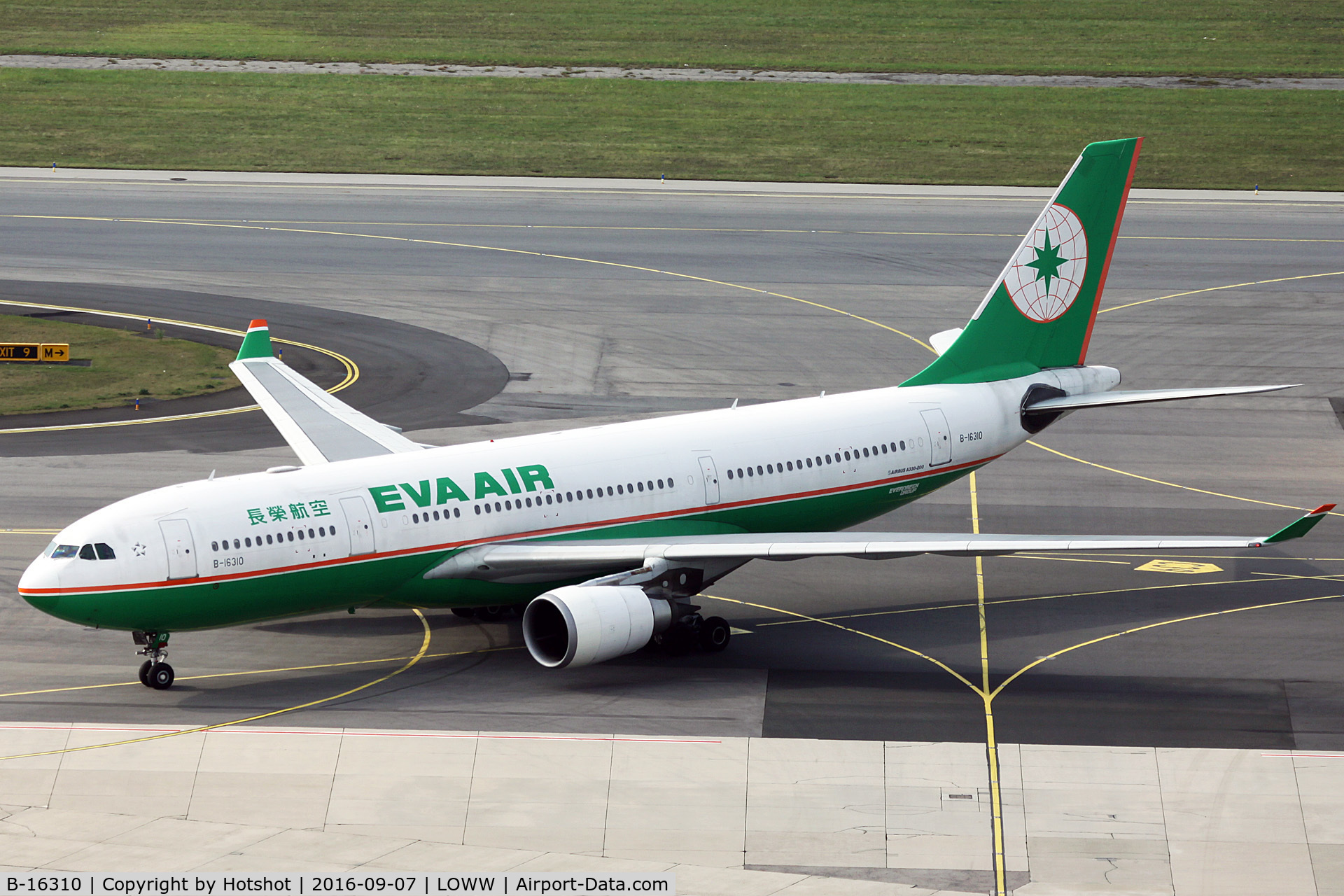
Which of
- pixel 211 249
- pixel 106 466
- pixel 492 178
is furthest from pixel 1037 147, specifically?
pixel 106 466

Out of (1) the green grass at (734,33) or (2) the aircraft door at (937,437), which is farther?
Answer: (1) the green grass at (734,33)

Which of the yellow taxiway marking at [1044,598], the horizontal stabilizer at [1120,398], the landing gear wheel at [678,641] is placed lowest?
the landing gear wheel at [678,641]

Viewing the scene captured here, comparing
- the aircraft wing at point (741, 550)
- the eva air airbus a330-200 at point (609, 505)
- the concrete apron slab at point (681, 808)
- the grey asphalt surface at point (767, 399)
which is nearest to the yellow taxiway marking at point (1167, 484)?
the grey asphalt surface at point (767, 399)

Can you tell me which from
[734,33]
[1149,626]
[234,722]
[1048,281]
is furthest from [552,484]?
[734,33]

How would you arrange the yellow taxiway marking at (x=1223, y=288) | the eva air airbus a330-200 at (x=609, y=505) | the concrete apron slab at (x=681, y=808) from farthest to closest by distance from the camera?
the yellow taxiway marking at (x=1223, y=288) → the eva air airbus a330-200 at (x=609, y=505) → the concrete apron slab at (x=681, y=808)

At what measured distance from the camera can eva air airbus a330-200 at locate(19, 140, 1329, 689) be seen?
3356 centimetres

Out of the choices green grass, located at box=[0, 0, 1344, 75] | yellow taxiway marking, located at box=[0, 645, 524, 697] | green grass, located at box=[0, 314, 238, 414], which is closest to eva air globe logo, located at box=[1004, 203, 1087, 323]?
yellow taxiway marking, located at box=[0, 645, 524, 697]

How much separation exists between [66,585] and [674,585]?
41.9ft

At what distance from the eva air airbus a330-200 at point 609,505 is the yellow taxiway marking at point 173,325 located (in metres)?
11.4

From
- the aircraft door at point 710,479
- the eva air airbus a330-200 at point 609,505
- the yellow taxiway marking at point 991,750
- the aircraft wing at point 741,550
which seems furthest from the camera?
the aircraft door at point 710,479

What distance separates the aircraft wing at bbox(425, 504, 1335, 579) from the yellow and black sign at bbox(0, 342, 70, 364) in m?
31.3

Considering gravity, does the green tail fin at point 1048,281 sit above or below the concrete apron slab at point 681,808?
above

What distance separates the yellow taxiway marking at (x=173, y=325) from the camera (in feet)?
179

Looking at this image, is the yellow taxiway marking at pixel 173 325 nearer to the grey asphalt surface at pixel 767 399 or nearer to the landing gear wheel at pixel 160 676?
the grey asphalt surface at pixel 767 399
